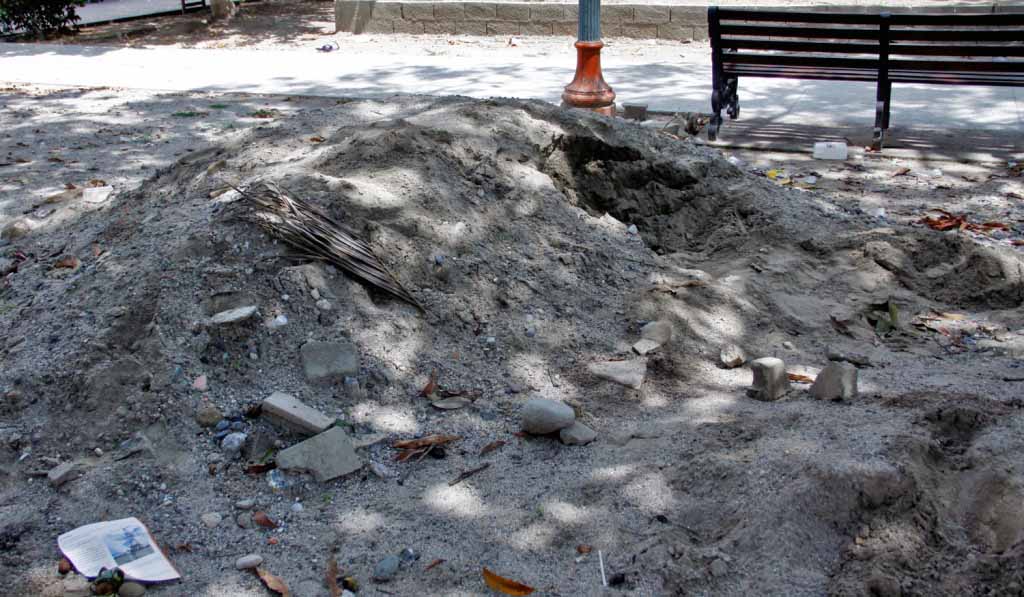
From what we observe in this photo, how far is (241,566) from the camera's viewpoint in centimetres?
266

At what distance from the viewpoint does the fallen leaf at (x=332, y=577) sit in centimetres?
257

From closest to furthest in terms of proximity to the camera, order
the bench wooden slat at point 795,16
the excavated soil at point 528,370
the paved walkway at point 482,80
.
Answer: the excavated soil at point 528,370 → the bench wooden slat at point 795,16 → the paved walkway at point 482,80

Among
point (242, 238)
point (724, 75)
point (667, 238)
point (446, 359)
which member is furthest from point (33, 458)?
point (724, 75)

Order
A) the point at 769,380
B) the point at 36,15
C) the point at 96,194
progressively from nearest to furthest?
the point at 769,380 → the point at 96,194 → the point at 36,15

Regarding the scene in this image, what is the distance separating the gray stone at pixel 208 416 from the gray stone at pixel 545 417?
3.48 feet

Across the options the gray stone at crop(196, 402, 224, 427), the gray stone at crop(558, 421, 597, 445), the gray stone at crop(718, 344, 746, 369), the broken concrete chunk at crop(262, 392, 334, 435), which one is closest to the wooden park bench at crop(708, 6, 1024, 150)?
the gray stone at crop(718, 344, 746, 369)

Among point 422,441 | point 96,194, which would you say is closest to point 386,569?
point 422,441

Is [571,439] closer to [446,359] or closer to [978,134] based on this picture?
[446,359]

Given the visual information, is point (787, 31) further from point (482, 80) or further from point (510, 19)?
point (510, 19)

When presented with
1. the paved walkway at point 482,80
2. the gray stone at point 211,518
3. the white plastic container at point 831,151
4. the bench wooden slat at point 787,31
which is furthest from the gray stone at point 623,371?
the paved walkway at point 482,80

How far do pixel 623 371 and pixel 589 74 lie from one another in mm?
4549

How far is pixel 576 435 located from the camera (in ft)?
10.7

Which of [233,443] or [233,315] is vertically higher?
[233,315]

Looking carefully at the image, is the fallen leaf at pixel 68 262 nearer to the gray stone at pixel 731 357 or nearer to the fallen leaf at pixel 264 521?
the fallen leaf at pixel 264 521
